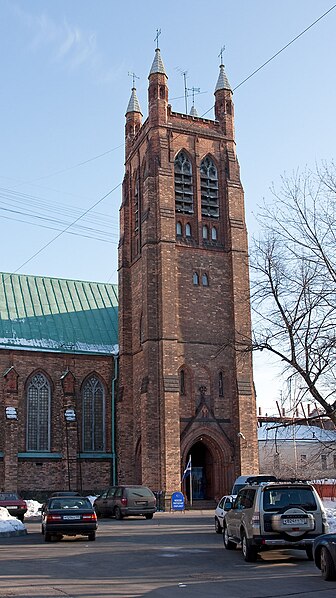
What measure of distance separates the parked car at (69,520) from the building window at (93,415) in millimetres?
22924

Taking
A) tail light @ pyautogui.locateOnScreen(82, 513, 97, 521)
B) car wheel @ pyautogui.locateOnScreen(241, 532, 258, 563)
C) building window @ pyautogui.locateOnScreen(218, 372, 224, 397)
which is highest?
building window @ pyautogui.locateOnScreen(218, 372, 224, 397)

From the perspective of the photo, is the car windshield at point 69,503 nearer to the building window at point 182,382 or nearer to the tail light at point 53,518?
the tail light at point 53,518

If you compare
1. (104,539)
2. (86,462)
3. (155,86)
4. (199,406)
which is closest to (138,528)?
(104,539)

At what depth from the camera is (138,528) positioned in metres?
25.2

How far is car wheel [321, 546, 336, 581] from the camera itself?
40.3 feet

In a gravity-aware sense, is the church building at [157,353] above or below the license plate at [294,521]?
above

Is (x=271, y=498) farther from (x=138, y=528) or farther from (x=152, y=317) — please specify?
(x=152, y=317)

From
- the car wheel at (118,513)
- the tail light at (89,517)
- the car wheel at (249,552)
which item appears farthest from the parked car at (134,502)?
the car wheel at (249,552)

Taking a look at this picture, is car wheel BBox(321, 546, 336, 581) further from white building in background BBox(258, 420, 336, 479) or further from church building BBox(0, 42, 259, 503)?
white building in background BBox(258, 420, 336, 479)

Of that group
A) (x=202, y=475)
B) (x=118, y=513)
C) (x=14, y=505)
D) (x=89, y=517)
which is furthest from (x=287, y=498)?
(x=202, y=475)

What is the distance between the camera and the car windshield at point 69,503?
67.4 ft

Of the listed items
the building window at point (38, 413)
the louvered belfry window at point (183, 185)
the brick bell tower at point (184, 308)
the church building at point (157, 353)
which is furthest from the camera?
the louvered belfry window at point (183, 185)

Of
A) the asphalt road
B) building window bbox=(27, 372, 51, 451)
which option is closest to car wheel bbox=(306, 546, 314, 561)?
the asphalt road

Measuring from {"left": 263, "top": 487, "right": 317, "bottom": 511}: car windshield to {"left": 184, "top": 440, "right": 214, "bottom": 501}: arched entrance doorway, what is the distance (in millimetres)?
25115
